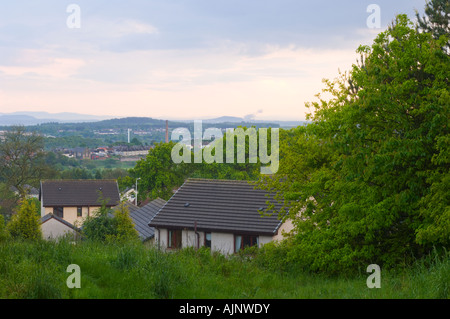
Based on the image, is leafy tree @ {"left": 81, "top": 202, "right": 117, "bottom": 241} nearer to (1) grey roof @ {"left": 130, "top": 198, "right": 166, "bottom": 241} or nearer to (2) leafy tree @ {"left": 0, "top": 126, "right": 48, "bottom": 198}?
(1) grey roof @ {"left": 130, "top": 198, "right": 166, "bottom": 241}

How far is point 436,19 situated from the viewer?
92.8 ft

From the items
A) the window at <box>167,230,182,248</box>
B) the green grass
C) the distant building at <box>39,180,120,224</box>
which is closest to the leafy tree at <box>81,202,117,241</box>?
the window at <box>167,230,182,248</box>

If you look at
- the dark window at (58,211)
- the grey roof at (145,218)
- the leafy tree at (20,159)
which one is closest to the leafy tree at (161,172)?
the dark window at (58,211)

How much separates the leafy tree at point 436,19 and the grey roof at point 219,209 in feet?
42.8

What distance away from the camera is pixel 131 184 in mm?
62125

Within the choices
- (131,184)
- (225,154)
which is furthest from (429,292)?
(131,184)

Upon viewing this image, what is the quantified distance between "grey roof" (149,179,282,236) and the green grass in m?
16.6

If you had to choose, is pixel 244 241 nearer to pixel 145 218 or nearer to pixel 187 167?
pixel 145 218

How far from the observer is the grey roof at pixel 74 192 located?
2370 inches

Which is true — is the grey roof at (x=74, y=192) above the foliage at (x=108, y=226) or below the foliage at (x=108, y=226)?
below

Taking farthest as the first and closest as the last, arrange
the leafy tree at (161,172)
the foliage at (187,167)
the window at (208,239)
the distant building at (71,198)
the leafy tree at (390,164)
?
the distant building at (71,198), the leafy tree at (161,172), the foliage at (187,167), the window at (208,239), the leafy tree at (390,164)

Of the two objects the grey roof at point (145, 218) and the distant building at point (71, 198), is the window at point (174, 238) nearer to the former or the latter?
the grey roof at point (145, 218)

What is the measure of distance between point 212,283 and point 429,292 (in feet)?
12.1

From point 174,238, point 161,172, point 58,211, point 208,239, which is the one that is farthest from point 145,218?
point 58,211
